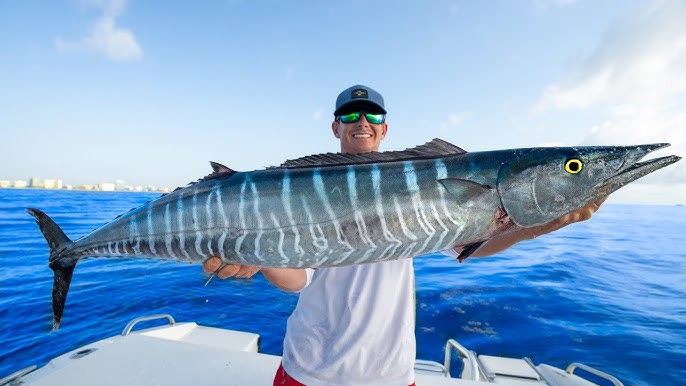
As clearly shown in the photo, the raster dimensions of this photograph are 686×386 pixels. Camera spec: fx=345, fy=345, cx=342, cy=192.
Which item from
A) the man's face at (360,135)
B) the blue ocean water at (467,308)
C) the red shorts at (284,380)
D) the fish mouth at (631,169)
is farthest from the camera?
the blue ocean water at (467,308)

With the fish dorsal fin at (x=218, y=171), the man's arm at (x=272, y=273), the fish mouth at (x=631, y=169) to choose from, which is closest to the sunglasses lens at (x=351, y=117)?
the fish dorsal fin at (x=218, y=171)

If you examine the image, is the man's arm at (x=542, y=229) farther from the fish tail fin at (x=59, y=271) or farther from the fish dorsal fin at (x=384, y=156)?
the fish tail fin at (x=59, y=271)

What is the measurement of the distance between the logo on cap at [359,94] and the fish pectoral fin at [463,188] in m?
1.65

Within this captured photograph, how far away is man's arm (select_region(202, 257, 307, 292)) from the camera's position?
2.51 meters

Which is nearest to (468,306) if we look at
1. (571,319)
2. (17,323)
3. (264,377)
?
(571,319)

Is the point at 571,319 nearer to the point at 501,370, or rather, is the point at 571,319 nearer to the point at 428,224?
the point at 501,370

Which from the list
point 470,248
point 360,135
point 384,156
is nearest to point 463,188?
point 470,248

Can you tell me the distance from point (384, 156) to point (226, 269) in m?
1.44

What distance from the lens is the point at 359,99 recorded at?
11.4 feet

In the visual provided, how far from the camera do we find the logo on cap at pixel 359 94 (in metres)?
3.55

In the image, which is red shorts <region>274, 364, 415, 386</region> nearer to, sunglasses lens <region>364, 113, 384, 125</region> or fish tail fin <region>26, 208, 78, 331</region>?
fish tail fin <region>26, 208, 78, 331</region>

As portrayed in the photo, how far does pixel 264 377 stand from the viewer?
3.85 metres

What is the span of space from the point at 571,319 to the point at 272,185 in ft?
30.8

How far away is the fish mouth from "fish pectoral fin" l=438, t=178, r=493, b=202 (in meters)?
0.77
